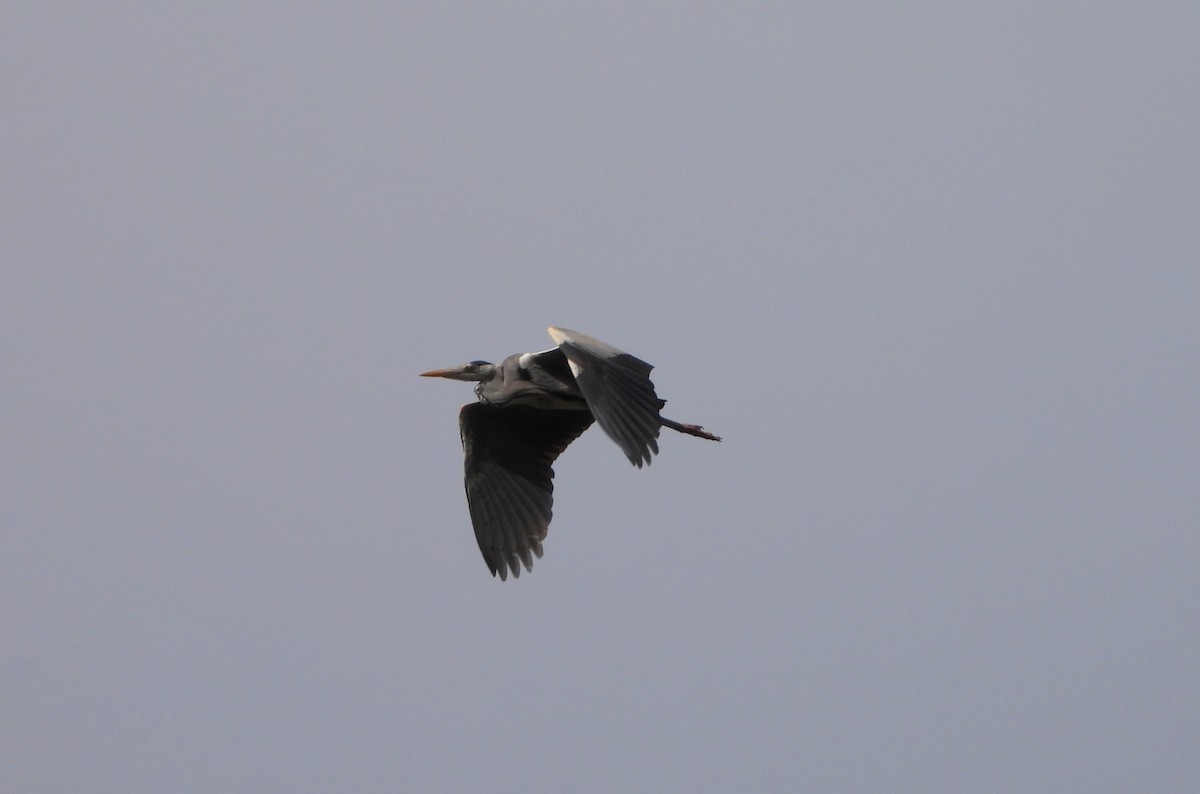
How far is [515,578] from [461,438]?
1.09 meters

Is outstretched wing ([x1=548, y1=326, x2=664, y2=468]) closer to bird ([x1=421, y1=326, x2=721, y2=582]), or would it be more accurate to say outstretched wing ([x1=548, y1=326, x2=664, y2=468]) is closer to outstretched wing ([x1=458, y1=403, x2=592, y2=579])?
bird ([x1=421, y1=326, x2=721, y2=582])

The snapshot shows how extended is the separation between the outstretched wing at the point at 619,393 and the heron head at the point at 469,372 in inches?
63.3

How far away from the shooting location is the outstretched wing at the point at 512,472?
37.5ft

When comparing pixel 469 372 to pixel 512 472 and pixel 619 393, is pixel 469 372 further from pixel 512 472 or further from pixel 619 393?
pixel 619 393

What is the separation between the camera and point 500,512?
11.5 metres

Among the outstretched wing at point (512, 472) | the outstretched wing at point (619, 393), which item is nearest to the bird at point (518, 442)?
the outstretched wing at point (512, 472)

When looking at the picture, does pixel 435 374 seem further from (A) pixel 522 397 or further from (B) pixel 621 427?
(B) pixel 621 427

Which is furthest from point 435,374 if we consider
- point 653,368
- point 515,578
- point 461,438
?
point 653,368

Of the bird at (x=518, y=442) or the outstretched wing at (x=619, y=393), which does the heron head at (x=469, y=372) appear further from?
the outstretched wing at (x=619, y=393)

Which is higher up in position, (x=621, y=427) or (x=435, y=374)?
(x=435, y=374)

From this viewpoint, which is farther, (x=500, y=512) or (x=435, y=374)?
(x=435, y=374)

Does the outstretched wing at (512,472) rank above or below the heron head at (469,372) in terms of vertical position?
below

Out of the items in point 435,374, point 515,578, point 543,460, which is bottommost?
point 515,578

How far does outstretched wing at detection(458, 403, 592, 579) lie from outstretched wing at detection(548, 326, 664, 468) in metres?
1.38
